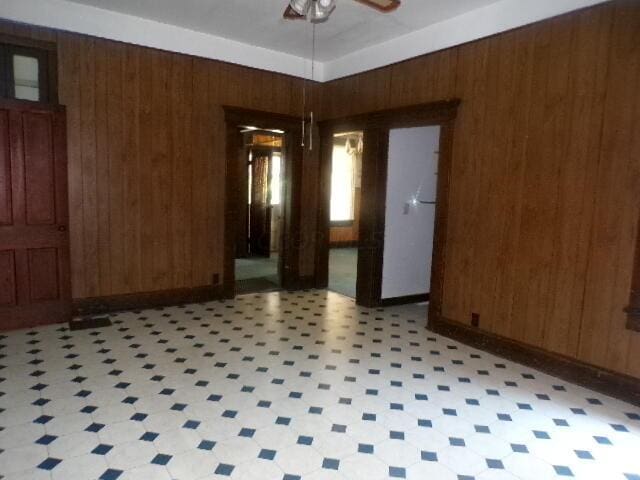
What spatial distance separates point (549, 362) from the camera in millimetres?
4219

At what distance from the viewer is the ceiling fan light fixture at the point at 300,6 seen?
3109mm

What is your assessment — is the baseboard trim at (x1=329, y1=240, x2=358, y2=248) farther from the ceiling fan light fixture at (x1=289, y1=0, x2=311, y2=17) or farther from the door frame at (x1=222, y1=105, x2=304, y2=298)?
the ceiling fan light fixture at (x1=289, y1=0, x2=311, y2=17)

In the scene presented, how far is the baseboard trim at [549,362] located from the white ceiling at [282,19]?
11.2ft

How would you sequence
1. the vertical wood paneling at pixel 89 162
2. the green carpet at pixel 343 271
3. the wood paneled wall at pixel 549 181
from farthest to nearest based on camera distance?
the green carpet at pixel 343 271, the vertical wood paneling at pixel 89 162, the wood paneled wall at pixel 549 181

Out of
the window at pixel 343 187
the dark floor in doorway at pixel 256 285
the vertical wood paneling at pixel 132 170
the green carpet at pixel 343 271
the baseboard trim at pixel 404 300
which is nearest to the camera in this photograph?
the vertical wood paneling at pixel 132 170

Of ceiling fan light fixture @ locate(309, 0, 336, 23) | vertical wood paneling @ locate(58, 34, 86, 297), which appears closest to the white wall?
ceiling fan light fixture @ locate(309, 0, 336, 23)

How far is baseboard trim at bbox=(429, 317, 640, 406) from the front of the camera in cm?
373

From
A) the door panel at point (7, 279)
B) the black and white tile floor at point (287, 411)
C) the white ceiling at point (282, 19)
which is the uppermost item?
the white ceiling at point (282, 19)

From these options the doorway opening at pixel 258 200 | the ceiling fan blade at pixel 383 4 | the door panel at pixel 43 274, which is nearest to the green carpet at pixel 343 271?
the doorway opening at pixel 258 200

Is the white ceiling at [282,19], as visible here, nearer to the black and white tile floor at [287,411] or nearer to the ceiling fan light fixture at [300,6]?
the ceiling fan light fixture at [300,6]

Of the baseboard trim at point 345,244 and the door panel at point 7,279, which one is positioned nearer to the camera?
the door panel at point 7,279

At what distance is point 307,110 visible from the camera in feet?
22.7

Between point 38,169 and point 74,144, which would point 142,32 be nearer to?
point 74,144

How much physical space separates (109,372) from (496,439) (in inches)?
125
